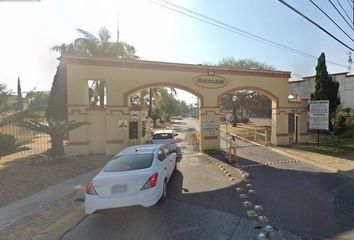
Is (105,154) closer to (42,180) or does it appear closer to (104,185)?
(42,180)

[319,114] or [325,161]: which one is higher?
[319,114]

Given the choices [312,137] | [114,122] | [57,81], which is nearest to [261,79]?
[312,137]

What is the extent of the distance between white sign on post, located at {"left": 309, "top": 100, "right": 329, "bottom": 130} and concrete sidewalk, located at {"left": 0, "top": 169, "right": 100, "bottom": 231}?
1467cm

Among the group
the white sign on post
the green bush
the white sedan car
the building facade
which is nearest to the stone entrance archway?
the white sign on post

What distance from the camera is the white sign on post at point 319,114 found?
17.4 metres

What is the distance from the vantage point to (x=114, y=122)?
637 inches

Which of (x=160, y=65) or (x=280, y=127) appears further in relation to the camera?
(x=280, y=127)

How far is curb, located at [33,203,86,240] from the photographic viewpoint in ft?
18.9

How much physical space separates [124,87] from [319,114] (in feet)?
41.4

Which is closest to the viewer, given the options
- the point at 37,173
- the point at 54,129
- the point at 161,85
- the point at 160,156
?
the point at 160,156

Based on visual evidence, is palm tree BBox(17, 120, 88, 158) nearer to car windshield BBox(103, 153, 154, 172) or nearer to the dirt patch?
the dirt patch

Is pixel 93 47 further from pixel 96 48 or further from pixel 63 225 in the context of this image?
pixel 63 225

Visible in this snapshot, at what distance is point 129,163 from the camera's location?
7.22m

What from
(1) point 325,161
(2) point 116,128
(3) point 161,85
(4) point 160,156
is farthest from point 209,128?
(4) point 160,156
